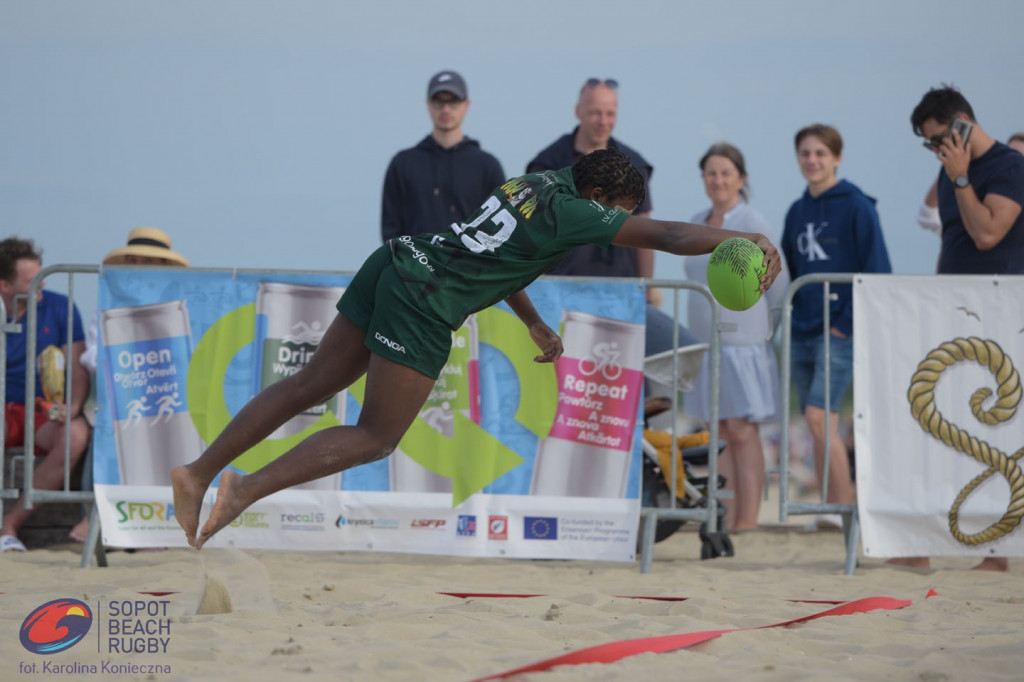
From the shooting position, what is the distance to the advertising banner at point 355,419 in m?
6.73

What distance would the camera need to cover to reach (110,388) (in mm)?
6758

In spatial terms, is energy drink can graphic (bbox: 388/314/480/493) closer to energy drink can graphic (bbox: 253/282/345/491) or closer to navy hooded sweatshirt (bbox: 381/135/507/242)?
energy drink can graphic (bbox: 253/282/345/491)

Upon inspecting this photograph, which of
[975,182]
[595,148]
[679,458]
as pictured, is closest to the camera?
[975,182]

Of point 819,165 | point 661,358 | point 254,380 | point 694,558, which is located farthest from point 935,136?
point 254,380

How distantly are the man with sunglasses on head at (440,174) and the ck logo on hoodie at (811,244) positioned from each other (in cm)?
199

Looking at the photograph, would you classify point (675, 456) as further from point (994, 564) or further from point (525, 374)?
point (994, 564)

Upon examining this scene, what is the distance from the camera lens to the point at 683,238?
13.8ft

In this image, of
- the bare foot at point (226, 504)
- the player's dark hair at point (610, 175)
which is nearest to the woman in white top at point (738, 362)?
the player's dark hair at point (610, 175)

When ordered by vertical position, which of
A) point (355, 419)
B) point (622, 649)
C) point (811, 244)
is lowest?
point (622, 649)

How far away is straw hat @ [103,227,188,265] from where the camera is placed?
296 inches

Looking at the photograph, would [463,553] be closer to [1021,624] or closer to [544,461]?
[544,461]

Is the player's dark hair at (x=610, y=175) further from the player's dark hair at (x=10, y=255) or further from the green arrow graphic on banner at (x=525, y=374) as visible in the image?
the player's dark hair at (x=10, y=255)

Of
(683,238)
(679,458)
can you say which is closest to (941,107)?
(679,458)

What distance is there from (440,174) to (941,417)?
3.40 meters
